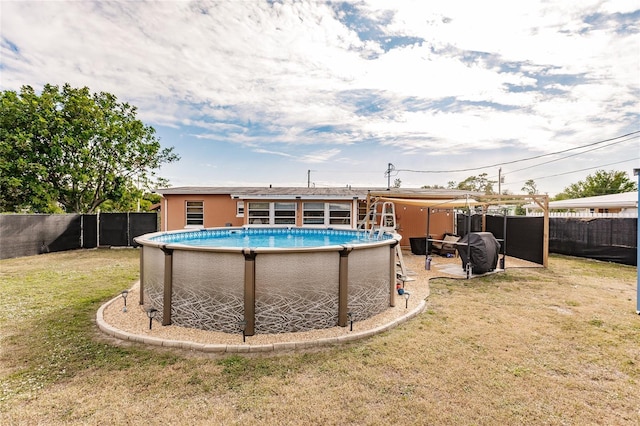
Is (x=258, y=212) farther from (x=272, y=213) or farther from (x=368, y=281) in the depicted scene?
(x=368, y=281)

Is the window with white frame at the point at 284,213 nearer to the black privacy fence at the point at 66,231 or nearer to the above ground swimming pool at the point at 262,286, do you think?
the black privacy fence at the point at 66,231

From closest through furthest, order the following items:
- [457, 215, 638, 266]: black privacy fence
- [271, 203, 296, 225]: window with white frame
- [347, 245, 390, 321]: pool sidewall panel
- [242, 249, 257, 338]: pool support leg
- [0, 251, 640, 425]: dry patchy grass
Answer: [0, 251, 640, 425]: dry patchy grass → [242, 249, 257, 338]: pool support leg → [347, 245, 390, 321]: pool sidewall panel → [457, 215, 638, 266]: black privacy fence → [271, 203, 296, 225]: window with white frame

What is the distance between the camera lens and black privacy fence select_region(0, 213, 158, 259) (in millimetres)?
12188

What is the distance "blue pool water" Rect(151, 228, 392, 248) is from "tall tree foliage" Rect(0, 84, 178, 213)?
1102 centimetres

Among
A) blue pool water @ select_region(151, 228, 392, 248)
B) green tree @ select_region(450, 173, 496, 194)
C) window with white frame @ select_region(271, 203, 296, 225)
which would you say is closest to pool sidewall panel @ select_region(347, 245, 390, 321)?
blue pool water @ select_region(151, 228, 392, 248)

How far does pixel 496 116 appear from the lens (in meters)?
18.8

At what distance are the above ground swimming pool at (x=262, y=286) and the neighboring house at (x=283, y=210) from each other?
9.46m

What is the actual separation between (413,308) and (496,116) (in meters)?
18.0

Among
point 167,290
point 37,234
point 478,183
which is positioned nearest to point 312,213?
point 167,290

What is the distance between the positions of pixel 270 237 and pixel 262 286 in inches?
292

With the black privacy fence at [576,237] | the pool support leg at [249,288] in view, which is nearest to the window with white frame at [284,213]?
the black privacy fence at [576,237]

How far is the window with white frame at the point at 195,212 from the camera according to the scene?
16.2m

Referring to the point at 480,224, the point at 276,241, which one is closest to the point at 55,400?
the point at 276,241

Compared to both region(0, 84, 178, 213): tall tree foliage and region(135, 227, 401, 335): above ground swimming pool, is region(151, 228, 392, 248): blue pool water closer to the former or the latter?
region(135, 227, 401, 335): above ground swimming pool
